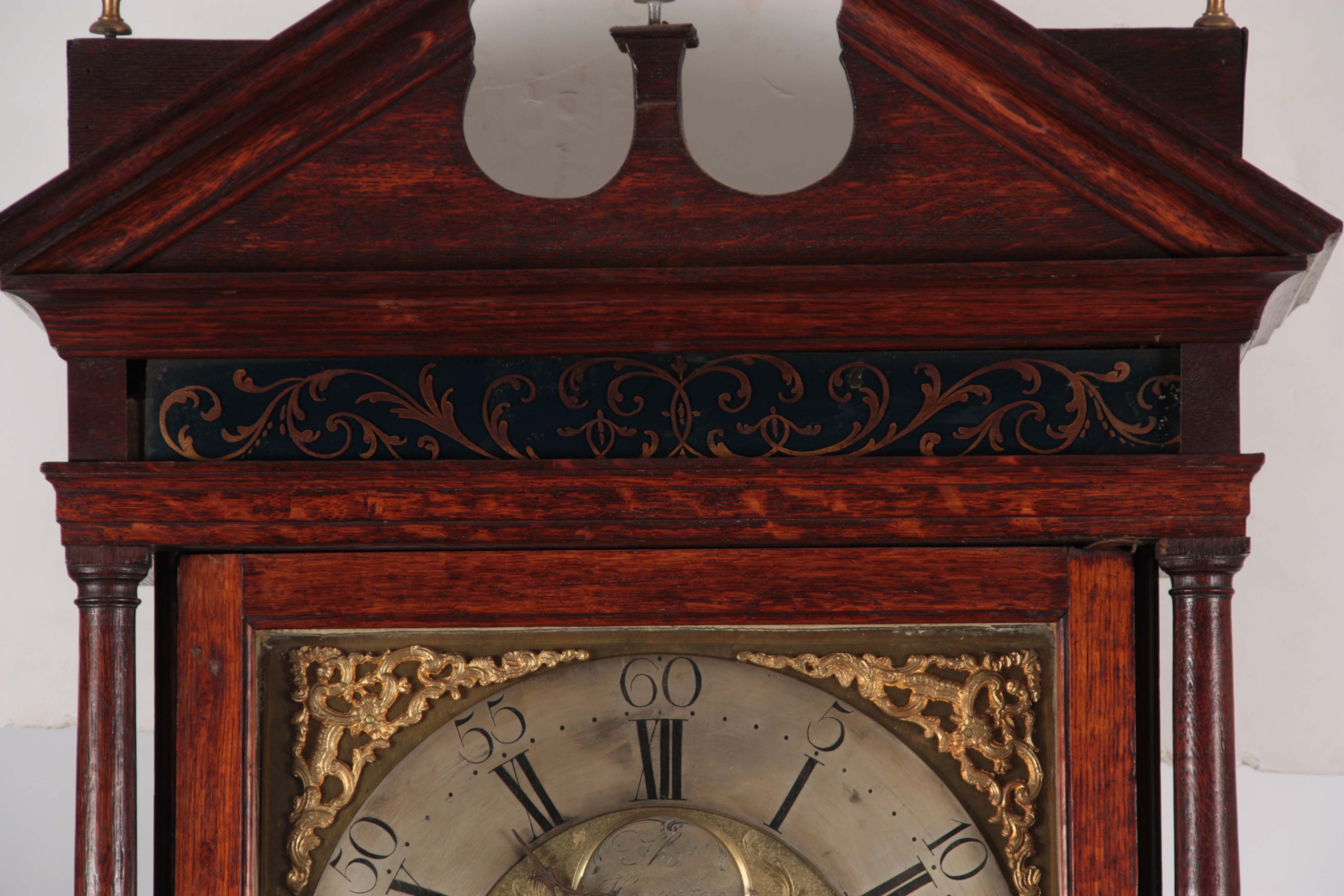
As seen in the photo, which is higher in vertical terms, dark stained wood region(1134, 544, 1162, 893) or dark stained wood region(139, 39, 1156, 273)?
dark stained wood region(139, 39, 1156, 273)

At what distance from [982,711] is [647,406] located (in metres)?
0.39

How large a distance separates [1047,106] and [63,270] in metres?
0.82

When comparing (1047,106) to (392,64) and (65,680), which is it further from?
(65,680)

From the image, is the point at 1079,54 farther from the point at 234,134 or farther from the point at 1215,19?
the point at 234,134

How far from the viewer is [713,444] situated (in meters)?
1.28

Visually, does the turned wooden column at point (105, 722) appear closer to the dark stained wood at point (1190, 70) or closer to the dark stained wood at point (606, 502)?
the dark stained wood at point (606, 502)

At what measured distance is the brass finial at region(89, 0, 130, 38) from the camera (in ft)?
4.46

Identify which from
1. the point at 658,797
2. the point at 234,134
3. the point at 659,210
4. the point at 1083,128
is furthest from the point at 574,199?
the point at 658,797

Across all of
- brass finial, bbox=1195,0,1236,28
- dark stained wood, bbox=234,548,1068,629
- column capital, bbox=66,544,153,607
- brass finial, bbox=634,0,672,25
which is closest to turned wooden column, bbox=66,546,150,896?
column capital, bbox=66,544,153,607

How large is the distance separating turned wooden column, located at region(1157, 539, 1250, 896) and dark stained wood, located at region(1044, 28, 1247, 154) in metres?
0.36

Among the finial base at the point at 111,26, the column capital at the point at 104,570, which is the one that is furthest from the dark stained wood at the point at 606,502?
the finial base at the point at 111,26

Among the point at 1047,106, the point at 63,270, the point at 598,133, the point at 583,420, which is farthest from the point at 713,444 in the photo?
the point at 598,133

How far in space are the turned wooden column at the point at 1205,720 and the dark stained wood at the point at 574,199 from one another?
0.83 ft

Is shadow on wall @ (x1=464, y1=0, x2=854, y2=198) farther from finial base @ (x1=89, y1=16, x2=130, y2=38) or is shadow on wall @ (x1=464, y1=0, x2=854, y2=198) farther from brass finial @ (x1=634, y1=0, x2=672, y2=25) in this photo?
finial base @ (x1=89, y1=16, x2=130, y2=38)
